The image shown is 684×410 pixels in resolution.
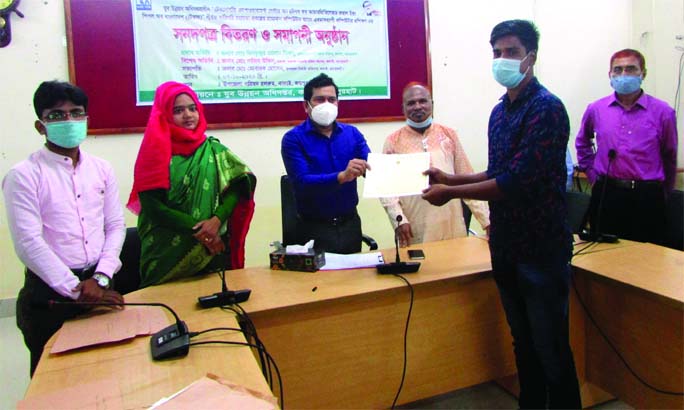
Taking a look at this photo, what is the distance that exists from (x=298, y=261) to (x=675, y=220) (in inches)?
73.8

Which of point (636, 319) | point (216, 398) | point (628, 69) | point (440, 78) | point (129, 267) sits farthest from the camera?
point (440, 78)

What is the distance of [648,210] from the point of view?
288 centimetres

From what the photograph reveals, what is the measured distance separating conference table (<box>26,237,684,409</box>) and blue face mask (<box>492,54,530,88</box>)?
27.9 inches

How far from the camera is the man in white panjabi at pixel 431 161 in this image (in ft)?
7.82

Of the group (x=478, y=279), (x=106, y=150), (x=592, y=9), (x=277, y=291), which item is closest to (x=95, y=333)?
(x=277, y=291)

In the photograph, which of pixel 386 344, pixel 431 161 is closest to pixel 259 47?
pixel 431 161

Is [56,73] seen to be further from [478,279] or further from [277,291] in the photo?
[478,279]

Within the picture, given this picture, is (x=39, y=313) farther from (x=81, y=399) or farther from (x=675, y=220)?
(x=675, y=220)

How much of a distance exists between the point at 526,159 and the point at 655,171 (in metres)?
1.94

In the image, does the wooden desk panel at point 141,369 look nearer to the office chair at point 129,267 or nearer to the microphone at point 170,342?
the microphone at point 170,342

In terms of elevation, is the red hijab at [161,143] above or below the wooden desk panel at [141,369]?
above

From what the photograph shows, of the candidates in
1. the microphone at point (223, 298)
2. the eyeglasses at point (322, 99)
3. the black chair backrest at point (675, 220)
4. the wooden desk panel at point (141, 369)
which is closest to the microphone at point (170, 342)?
the wooden desk panel at point (141, 369)

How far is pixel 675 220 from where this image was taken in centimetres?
241

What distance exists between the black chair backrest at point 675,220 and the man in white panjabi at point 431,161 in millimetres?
909
